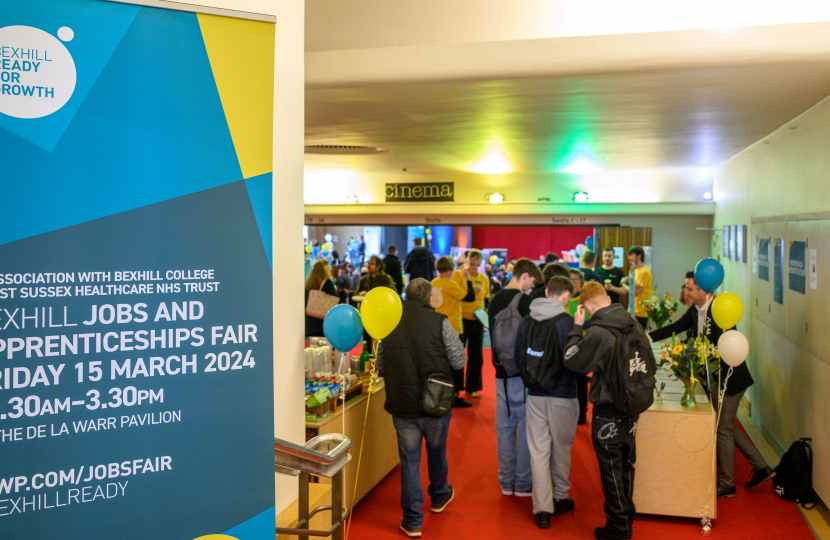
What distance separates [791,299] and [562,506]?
2740 mm

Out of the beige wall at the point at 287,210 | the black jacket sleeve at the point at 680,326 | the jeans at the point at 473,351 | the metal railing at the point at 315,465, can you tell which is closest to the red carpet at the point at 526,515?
the black jacket sleeve at the point at 680,326

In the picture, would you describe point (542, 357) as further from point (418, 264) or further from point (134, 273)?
point (418, 264)

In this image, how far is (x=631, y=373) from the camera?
3645 millimetres

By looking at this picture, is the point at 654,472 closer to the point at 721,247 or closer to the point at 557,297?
the point at 557,297

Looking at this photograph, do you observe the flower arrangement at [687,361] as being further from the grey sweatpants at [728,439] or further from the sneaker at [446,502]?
the sneaker at [446,502]

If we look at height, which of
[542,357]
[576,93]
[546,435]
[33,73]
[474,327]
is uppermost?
[576,93]

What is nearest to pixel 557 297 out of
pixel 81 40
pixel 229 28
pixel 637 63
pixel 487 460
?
pixel 637 63

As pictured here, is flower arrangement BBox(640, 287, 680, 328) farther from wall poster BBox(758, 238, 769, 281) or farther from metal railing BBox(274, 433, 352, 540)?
metal railing BBox(274, 433, 352, 540)

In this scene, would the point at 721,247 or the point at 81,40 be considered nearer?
the point at 81,40

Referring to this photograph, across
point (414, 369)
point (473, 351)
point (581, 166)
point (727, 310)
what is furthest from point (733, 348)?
point (581, 166)

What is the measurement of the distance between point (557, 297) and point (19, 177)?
335cm

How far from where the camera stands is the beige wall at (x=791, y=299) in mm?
4395

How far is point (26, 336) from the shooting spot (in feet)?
4.84

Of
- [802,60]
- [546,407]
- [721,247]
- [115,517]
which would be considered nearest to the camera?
[115,517]
